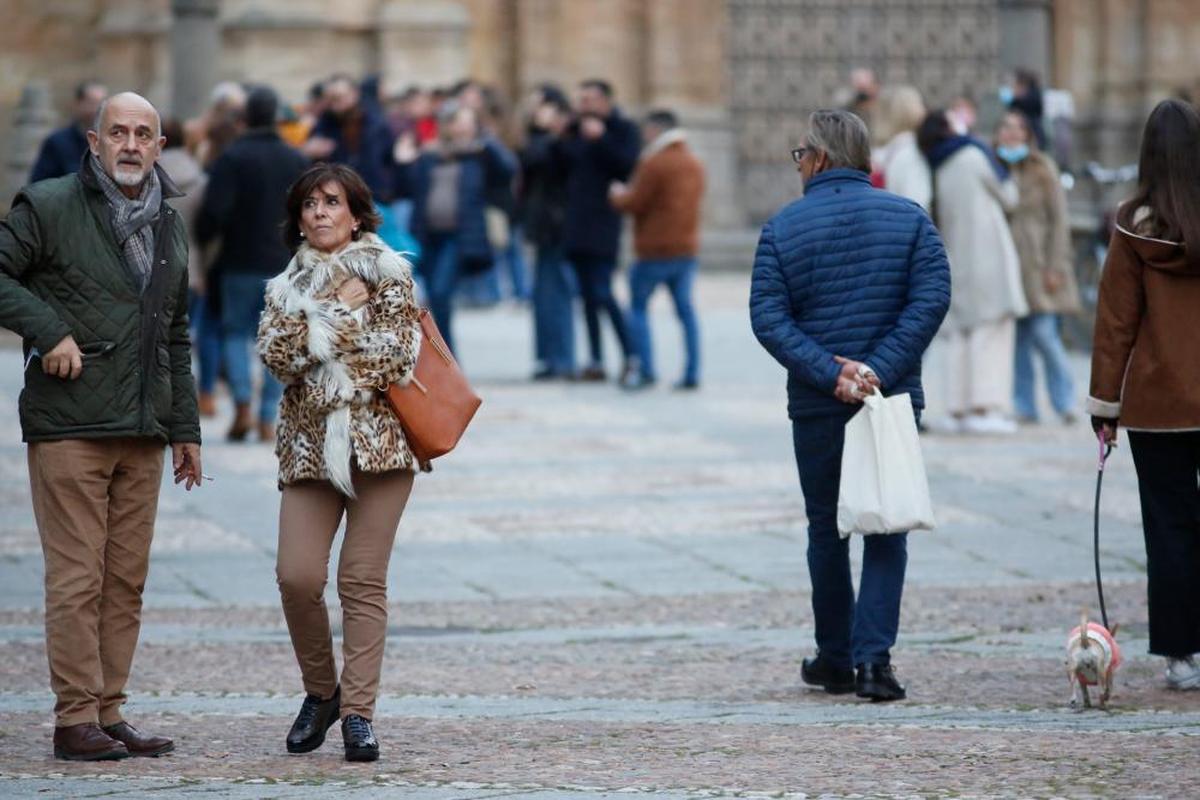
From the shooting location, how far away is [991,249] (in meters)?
15.6

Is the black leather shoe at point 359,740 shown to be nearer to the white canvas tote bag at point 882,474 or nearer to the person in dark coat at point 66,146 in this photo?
the white canvas tote bag at point 882,474

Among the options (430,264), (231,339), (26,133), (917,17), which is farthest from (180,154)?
(917,17)

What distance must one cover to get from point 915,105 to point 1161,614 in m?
7.76

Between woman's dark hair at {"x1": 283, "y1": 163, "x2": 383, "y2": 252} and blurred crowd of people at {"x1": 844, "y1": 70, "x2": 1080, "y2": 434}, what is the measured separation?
804cm

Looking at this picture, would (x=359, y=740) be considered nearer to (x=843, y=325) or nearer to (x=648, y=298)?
(x=843, y=325)

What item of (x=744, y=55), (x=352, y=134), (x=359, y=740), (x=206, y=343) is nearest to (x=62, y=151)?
(x=206, y=343)

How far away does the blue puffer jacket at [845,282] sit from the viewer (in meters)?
8.36

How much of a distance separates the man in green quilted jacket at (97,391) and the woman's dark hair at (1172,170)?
3.06 m

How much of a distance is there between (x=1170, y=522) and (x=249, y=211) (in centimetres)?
771

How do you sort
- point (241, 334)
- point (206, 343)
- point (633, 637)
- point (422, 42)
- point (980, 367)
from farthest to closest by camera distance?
point (422, 42) → point (206, 343) → point (980, 367) → point (241, 334) → point (633, 637)

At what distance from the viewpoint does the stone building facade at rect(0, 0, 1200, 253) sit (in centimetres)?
2898

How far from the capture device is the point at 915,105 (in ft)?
52.1

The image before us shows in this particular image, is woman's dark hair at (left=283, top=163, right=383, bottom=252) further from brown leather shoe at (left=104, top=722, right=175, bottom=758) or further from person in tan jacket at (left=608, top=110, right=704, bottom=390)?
person in tan jacket at (left=608, top=110, right=704, bottom=390)

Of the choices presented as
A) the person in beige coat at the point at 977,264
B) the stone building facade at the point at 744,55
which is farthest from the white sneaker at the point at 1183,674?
the stone building facade at the point at 744,55
